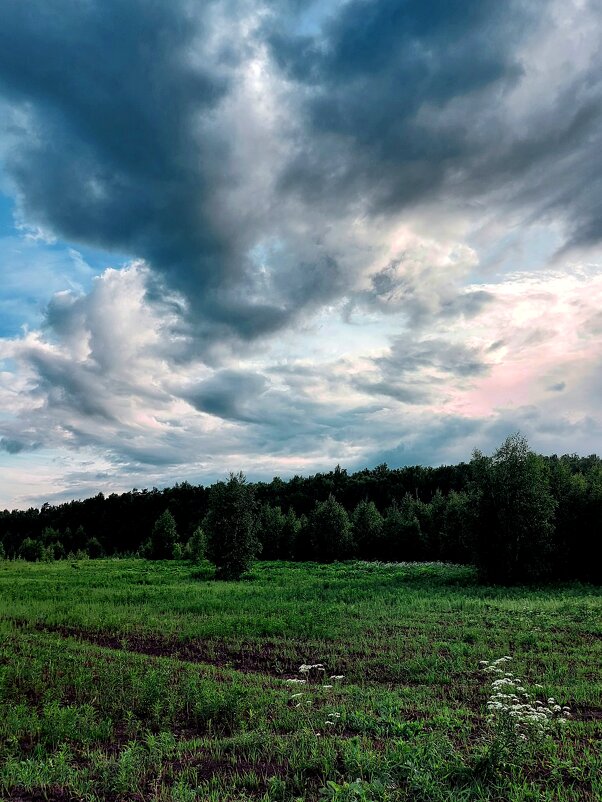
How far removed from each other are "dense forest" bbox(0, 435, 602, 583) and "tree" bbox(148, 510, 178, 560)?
15 cm

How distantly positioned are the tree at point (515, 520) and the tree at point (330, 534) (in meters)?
33.5

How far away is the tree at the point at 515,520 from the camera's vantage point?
124 feet

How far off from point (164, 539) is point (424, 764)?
74934mm

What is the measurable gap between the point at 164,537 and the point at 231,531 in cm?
3802

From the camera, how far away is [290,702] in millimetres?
10383

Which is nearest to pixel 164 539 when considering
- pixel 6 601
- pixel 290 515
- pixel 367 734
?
pixel 290 515

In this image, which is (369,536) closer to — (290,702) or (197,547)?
(197,547)

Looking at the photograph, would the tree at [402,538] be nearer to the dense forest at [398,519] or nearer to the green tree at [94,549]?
the dense forest at [398,519]

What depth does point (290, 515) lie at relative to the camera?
279 ft

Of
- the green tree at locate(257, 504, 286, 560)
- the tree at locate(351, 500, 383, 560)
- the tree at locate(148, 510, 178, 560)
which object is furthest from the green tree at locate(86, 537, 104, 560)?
the tree at locate(351, 500, 383, 560)

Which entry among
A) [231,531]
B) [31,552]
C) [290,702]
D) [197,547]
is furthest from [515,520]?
[31,552]

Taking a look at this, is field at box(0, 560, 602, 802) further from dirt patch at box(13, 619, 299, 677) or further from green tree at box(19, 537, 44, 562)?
green tree at box(19, 537, 44, 562)

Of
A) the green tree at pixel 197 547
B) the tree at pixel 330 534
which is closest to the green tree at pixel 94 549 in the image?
the green tree at pixel 197 547

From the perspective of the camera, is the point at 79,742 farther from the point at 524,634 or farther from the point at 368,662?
the point at 524,634
